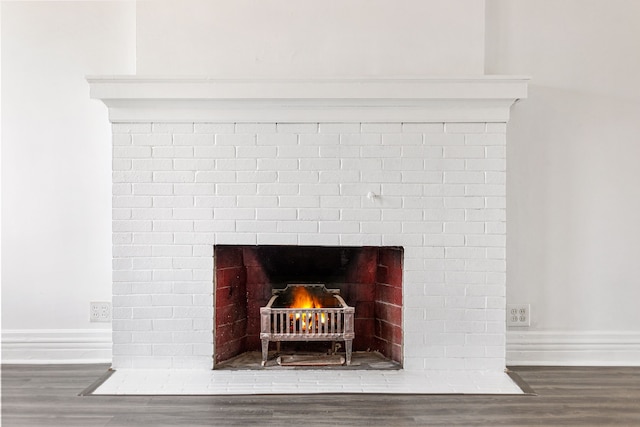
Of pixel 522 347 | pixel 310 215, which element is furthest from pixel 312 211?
pixel 522 347

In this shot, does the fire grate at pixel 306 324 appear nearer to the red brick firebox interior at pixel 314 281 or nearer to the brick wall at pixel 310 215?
the red brick firebox interior at pixel 314 281

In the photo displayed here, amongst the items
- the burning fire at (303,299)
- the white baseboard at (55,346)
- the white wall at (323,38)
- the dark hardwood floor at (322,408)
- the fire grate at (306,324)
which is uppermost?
the white wall at (323,38)

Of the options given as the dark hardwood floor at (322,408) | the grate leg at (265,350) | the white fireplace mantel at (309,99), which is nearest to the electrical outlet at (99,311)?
the dark hardwood floor at (322,408)

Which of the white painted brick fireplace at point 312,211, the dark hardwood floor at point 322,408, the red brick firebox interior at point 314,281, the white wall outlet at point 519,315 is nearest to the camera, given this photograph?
the dark hardwood floor at point 322,408

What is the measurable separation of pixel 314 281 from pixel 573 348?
1556 millimetres

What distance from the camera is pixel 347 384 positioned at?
2369 millimetres

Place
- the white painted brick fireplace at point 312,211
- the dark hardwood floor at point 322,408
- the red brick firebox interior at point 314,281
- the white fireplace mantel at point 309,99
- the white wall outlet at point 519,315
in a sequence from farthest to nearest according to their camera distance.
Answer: the white wall outlet at point 519,315, the red brick firebox interior at point 314,281, the white painted brick fireplace at point 312,211, the white fireplace mantel at point 309,99, the dark hardwood floor at point 322,408

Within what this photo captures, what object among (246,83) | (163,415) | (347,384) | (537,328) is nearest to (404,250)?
(347,384)

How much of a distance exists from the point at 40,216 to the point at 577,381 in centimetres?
310

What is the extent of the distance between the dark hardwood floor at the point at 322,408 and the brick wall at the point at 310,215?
331mm

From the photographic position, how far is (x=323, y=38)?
257cm

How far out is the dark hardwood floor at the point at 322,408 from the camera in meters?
2.00

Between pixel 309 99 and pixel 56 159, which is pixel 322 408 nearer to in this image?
pixel 309 99

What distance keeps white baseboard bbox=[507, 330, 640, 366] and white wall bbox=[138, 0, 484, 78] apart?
156cm
